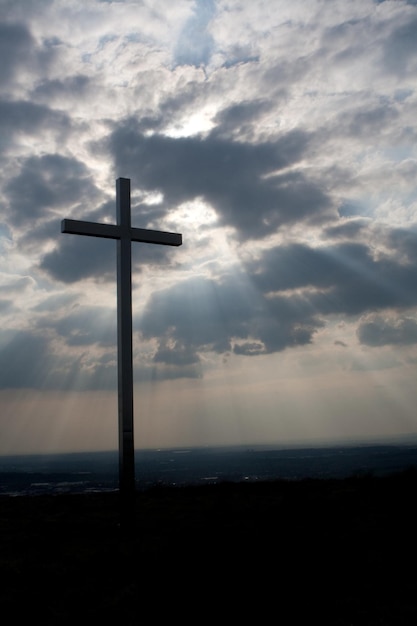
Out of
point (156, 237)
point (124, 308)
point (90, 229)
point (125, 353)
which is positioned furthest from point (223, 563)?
point (156, 237)

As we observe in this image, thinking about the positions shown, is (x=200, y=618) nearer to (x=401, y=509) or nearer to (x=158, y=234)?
(x=401, y=509)

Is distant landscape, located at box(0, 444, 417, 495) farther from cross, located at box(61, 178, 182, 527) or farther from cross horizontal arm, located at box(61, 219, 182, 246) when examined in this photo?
cross horizontal arm, located at box(61, 219, 182, 246)

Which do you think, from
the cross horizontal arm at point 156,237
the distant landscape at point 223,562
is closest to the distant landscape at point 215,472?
the distant landscape at point 223,562

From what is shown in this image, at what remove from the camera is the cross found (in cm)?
937

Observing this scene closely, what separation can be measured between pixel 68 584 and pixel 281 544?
7.89ft

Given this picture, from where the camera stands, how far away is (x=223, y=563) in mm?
6523

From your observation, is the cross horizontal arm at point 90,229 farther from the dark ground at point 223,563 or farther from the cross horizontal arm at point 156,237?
the dark ground at point 223,563

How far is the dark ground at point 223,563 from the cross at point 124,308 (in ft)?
2.48

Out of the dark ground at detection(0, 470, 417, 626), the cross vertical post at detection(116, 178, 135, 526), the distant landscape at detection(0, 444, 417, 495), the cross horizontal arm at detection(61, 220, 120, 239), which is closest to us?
the dark ground at detection(0, 470, 417, 626)

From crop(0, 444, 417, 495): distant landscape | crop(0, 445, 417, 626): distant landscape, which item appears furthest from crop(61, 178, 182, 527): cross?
crop(0, 444, 417, 495): distant landscape

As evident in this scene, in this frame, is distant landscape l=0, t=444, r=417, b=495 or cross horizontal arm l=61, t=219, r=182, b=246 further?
distant landscape l=0, t=444, r=417, b=495

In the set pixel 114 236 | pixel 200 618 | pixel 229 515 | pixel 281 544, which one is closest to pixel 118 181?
pixel 114 236

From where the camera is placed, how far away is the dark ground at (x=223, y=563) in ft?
18.5

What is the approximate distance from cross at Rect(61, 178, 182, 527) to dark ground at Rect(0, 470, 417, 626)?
0.76 meters
